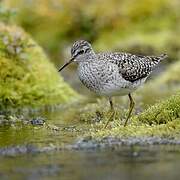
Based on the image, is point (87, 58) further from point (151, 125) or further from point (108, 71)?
point (151, 125)

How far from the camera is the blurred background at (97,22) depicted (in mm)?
25297

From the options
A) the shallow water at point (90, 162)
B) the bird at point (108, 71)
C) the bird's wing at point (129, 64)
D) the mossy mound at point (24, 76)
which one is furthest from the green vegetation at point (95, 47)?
the shallow water at point (90, 162)

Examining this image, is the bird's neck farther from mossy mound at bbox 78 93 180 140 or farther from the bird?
Answer: mossy mound at bbox 78 93 180 140

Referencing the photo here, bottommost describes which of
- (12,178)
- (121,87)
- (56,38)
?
(12,178)

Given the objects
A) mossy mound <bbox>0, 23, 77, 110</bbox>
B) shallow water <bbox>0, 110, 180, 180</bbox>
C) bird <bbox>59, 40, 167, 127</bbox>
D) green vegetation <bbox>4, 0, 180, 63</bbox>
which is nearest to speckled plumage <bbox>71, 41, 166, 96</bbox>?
bird <bbox>59, 40, 167, 127</bbox>

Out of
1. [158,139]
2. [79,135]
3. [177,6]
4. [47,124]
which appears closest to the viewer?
[158,139]

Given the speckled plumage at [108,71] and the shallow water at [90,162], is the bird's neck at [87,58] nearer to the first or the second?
the speckled plumage at [108,71]

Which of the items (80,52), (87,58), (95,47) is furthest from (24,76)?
(95,47)

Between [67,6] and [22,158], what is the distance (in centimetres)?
1774

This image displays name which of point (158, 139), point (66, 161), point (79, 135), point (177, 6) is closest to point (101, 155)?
point (66, 161)

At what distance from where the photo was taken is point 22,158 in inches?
380

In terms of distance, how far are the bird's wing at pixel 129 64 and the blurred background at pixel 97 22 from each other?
11941mm

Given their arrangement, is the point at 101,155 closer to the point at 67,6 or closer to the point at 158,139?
the point at 158,139

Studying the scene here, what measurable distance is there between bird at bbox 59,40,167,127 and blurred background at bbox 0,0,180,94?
40.2 ft
